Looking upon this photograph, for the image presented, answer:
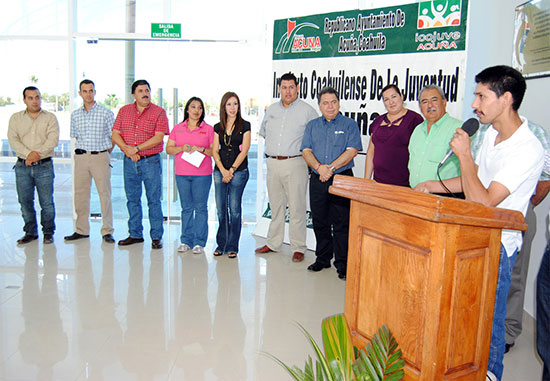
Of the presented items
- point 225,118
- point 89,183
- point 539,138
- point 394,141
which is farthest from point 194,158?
point 539,138

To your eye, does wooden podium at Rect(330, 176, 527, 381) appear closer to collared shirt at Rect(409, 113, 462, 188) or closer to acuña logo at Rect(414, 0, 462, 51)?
collared shirt at Rect(409, 113, 462, 188)

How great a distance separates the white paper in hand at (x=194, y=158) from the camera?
193 inches

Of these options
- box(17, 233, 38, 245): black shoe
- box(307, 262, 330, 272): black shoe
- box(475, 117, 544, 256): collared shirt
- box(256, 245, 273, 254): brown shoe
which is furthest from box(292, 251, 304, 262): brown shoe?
box(475, 117, 544, 256): collared shirt

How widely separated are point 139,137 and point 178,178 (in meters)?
0.62

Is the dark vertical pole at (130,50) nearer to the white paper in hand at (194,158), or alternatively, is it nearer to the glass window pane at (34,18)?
the glass window pane at (34,18)

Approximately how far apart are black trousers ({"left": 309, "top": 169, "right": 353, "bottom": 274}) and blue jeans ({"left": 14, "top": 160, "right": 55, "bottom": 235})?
289 centimetres

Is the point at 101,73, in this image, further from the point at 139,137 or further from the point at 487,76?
the point at 487,76

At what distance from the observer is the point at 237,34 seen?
6219 mm

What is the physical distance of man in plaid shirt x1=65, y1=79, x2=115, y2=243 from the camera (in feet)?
17.4

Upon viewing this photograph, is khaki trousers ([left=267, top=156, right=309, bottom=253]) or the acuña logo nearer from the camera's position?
the acuña logo

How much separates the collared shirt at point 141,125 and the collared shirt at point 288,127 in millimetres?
1185

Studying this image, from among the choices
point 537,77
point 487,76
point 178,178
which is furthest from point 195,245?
point 487,76

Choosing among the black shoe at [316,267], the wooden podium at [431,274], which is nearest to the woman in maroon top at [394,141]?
the black shoe at [316,267]

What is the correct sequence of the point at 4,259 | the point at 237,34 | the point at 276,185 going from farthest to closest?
the point at 237,34 < the point at 276,185 < the point at 4,259
